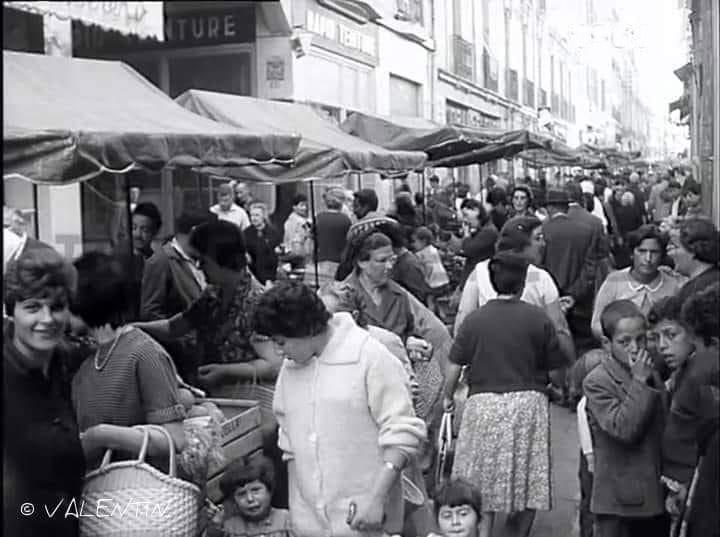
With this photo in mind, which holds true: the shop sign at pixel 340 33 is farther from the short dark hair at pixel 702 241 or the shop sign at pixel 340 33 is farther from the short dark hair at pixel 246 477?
the short dark hair at pixel 246 477

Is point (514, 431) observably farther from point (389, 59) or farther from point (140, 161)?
point (389, 59)

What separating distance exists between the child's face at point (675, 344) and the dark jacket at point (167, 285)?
2776mm

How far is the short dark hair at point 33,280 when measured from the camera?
2977mm

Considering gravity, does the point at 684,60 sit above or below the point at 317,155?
above

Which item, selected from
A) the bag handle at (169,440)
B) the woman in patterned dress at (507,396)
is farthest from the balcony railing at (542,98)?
the bag handle at (169,440)

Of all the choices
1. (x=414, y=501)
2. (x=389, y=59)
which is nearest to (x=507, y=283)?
(x=414, y=501)

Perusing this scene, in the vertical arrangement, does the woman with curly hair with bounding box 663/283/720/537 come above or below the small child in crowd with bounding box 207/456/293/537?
above

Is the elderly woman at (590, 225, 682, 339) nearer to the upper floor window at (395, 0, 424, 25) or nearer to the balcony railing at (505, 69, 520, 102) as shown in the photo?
the upper floor window at (395, 0, 424, 25)

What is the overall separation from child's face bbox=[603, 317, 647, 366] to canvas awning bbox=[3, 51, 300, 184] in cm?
218

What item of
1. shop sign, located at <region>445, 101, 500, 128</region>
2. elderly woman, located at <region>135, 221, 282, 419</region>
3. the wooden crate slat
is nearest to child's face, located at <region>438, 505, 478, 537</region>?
the wooden crate slat

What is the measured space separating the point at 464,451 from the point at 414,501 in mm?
1013

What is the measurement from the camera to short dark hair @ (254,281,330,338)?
149 inches

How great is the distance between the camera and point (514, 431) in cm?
562

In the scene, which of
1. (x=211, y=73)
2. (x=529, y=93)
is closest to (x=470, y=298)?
(x=211, y=73)
